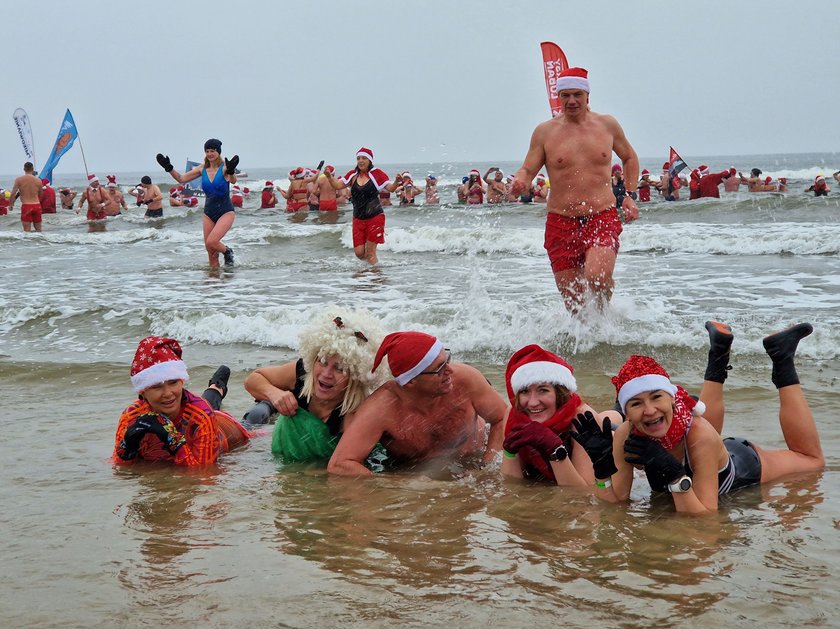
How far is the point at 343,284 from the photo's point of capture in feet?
40.2

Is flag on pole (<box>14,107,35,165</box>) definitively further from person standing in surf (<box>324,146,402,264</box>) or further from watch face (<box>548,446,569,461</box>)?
watch face (<box>548,446,569,461</box>)

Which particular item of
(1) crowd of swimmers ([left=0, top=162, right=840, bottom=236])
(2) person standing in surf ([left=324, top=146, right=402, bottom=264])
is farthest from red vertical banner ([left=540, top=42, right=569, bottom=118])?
(1) crowd of swimmers ([left=0, top=162, right=840, bottom=236])

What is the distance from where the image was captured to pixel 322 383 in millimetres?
4539

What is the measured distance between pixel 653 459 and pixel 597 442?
260 millimetres

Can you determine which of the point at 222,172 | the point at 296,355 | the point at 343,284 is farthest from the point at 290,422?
the point at 222,172

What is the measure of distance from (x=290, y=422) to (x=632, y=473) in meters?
1.83

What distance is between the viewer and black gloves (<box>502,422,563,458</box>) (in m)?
4.00

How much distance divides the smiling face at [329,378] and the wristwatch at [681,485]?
1.66 m

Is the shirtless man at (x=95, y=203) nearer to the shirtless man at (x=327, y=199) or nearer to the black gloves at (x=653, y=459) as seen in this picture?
the shirtless man at (x=327, y=199)

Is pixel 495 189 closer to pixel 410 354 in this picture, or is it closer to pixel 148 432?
pixel 148 432

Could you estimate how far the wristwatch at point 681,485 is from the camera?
12.0 ft

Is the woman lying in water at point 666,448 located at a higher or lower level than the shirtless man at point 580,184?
lower

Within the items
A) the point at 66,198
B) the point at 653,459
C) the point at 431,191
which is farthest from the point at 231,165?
the point at 66,198

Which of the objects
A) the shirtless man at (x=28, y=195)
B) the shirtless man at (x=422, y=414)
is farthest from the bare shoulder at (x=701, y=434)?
the shirtless man at (x=28, y=195)
